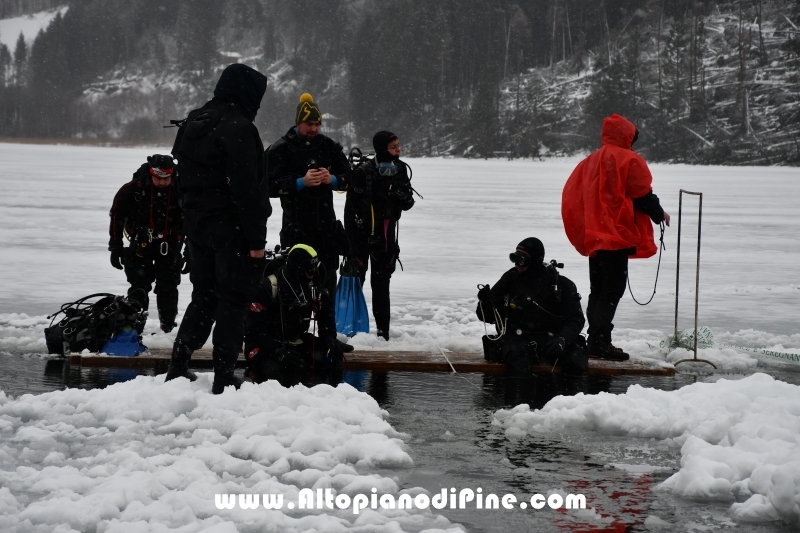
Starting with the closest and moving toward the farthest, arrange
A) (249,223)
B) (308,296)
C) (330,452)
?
(330,452), (249,223), (308,296)

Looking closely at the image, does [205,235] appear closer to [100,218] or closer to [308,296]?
[308,296]

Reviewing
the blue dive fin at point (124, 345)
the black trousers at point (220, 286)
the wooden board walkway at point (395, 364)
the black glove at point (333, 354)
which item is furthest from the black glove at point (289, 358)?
the blue dive fin at point (124, 345)

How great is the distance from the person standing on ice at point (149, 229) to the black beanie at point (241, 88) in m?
2.42

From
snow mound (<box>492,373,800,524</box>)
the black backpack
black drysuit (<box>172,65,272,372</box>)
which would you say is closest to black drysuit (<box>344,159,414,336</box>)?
the black backpack

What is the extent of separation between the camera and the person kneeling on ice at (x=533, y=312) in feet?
21.0

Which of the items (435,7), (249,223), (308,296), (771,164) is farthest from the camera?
(435,7)

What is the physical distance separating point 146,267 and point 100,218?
13.2 meters

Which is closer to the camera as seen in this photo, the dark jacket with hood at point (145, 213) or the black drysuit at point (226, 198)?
the black drysuit at point (226, 198)

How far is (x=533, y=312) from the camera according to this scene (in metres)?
6.50

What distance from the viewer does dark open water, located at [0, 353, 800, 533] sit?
3.65m

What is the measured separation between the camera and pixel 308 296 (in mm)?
6152

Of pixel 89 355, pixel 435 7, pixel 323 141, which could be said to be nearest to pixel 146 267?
pixel 89 355

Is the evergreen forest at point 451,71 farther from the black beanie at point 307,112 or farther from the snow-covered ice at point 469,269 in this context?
the black beanie at point 307,112

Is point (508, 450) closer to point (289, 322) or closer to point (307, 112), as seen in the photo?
point (289, 322)
